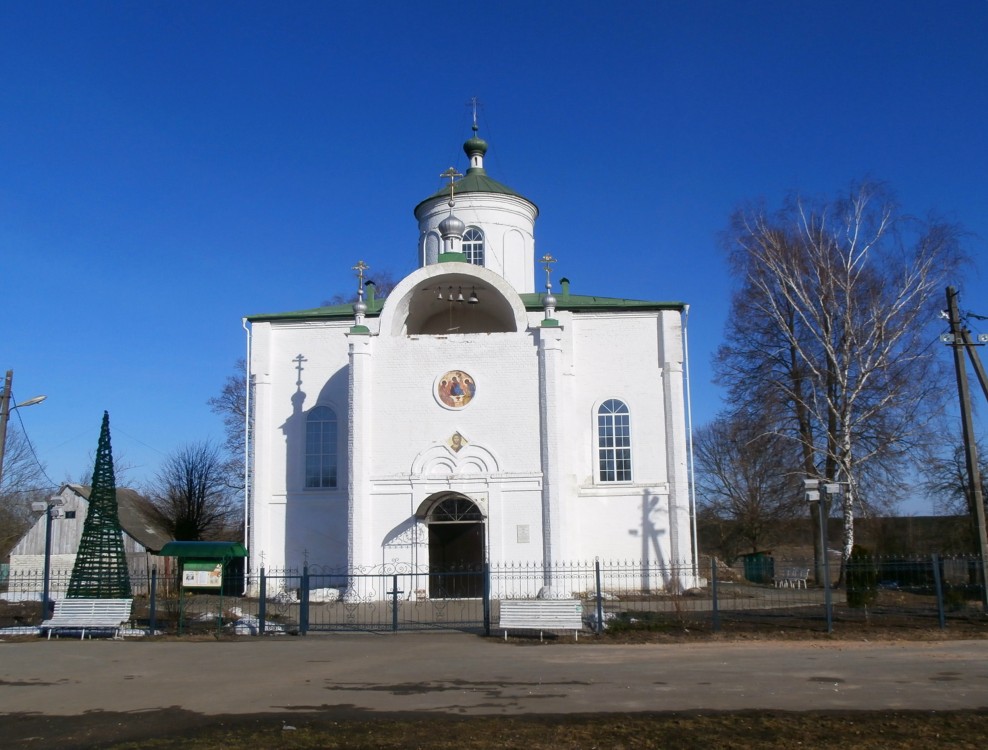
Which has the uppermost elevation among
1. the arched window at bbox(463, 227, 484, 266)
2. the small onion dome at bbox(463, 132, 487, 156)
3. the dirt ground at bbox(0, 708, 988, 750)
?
the small onion dome at bbox(463, 132, 487, 156)

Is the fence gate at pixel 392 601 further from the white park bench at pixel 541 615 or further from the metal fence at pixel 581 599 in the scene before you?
the white park bench at pixel 541 615

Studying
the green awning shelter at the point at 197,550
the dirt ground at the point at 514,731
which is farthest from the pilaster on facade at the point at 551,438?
the dirt ground at the point at 514,731

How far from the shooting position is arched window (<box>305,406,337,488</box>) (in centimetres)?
2488

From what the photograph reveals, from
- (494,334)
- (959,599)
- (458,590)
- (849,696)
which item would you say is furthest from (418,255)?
(849,696)

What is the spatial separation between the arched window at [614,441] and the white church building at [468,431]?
41 mm

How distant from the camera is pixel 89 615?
1647 cm

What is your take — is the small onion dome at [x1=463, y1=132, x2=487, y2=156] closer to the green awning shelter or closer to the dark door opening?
the dark door opening

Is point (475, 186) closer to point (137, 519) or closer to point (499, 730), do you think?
point (137, 519)

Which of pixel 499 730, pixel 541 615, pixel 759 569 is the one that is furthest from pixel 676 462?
pixel 499 730

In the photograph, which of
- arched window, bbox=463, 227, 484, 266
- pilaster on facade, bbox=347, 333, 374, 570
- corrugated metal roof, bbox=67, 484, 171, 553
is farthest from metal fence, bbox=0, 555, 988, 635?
arched window, bbox=463, 227, 484, 266

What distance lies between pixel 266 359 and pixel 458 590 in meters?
8.13

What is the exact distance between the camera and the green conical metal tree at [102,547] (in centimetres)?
1862

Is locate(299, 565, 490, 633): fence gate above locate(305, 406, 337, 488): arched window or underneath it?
underneath

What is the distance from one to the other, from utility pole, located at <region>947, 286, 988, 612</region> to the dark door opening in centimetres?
1113
